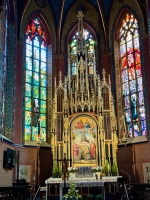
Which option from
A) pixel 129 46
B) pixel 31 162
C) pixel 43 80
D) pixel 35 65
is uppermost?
pixel 129 46

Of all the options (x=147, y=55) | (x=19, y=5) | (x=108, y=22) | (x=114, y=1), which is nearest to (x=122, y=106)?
(x=147, y=55)

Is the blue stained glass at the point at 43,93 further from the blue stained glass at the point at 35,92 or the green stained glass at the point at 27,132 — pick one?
the green stained glass at the point at 27,132

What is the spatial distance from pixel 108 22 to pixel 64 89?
704 centimetres

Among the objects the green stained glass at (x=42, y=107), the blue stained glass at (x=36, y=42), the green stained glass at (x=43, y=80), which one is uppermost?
the blue stained glass at (x=36, y=42)

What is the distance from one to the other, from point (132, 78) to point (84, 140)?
18.8 feet

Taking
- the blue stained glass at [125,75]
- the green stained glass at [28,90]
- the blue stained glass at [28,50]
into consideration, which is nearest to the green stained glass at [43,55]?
the blue stained glass at [28,50]

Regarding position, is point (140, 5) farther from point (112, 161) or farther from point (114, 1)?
point (112, 161)

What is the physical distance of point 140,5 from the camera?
67.3 feet

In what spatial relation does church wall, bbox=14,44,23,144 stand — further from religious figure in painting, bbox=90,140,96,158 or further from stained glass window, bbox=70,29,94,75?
religious figure in painting, bbox=90,140,96,158

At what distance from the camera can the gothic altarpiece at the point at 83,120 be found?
1875 centimetres

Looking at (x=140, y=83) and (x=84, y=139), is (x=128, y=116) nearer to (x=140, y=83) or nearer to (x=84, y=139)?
(x=140, y=83)

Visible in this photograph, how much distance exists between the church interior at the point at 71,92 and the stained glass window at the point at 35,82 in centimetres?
7

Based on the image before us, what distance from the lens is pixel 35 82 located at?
21547mm

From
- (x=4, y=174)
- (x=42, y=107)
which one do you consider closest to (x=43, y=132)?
A: (x=42, y=107)
